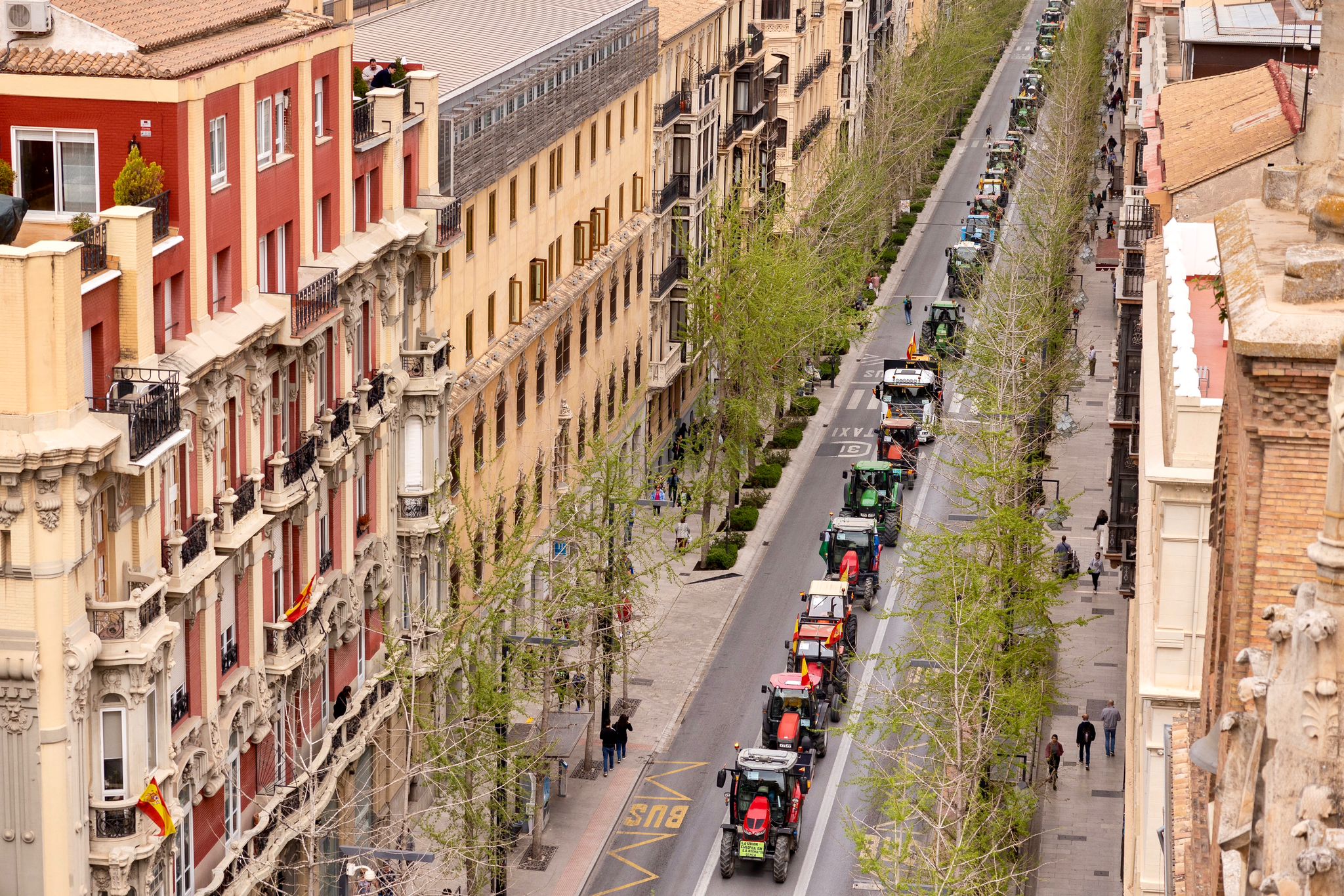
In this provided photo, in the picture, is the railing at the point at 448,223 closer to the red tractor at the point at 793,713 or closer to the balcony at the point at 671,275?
the red tractor at the point at 793,713

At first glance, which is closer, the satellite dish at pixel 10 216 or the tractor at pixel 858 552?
the satellite dish at pixel 10 216

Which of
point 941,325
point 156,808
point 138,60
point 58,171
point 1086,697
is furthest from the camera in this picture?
point 941,325

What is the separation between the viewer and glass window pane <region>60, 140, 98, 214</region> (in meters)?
45.8

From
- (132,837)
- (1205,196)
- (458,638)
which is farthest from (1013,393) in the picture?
(132,837)

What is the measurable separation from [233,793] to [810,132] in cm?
9428

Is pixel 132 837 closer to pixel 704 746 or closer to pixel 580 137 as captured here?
pixel 704 746

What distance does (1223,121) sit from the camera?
238 ft

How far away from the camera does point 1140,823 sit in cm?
4828

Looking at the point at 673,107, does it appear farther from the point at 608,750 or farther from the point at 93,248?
the point at 93,248

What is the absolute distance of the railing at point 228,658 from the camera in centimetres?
5050

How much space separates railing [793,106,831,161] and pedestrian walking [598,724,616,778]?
6845 centimetres

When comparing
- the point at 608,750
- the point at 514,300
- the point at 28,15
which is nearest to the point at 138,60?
the point at 28,15

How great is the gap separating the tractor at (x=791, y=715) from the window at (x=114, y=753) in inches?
1113

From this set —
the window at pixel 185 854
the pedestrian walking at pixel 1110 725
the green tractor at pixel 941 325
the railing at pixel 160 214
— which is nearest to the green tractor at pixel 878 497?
the pedestrian walking at pixel 1110 725
